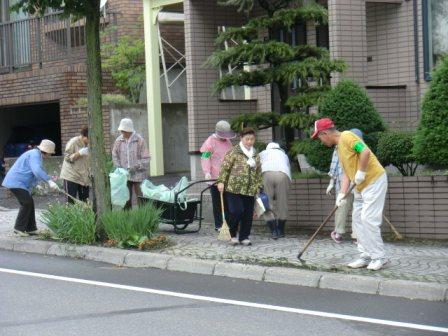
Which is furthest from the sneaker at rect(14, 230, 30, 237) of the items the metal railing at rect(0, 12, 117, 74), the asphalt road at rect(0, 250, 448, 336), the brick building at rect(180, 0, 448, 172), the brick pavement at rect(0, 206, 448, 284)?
the metal railing at rect(0, 12, 117, 74)

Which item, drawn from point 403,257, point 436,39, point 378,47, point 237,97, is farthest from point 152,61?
point 403,257

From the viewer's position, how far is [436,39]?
50.2 ft

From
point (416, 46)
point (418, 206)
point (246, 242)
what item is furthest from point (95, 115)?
point (416, 46)

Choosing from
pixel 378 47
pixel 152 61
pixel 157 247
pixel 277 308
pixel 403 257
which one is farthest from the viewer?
pixel 152 61

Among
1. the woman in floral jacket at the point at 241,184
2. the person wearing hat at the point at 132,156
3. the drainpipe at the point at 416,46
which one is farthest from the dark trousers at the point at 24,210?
the drainpipe at the point at 416,46

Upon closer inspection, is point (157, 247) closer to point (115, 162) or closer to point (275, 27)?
point (115, 162)

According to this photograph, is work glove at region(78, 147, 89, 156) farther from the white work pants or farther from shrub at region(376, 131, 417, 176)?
the white work pants

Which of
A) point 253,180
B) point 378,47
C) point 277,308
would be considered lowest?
point 277,308

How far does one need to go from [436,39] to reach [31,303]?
9.17 metres

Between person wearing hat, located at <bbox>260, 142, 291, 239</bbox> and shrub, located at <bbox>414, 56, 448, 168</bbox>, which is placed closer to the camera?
shrub, located at <bbox>414, 56, 448, 168</bbox>

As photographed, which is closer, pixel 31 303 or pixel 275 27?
pixel 31 303

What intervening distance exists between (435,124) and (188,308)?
16.1 feet

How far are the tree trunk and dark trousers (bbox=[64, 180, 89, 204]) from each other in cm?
213

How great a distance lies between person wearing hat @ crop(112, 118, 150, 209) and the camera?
14094mm
